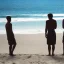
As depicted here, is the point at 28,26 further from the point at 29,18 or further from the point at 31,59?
the point at 29,18

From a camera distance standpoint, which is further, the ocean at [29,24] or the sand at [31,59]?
the ocean at [29,24]

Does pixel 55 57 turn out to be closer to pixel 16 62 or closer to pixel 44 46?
pixel 16 62

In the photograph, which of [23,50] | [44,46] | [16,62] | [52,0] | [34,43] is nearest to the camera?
[16,62]

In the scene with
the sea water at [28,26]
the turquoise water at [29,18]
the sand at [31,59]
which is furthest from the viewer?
the turquoise water at [29,18]

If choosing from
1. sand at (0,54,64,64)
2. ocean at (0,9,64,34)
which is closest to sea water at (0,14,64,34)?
ocean at (0,9,64,34)

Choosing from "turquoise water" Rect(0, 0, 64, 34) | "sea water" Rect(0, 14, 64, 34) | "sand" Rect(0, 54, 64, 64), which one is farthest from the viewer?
"turquoise water" Rect(0, 0, 64, 34)

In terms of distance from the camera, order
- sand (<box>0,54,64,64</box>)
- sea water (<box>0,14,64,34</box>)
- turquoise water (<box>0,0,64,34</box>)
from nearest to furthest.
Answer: sand (<box>0,54,64,64</box>) → sea water (<box>0,14,64,34</box>) → turquoise water (<box>0,0,64,34</box>)

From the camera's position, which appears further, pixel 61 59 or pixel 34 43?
pixel 34 43

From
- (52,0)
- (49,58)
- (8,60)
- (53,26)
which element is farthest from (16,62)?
(52,0)

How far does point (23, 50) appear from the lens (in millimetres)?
9875

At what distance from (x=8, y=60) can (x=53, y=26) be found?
1772 millimetres

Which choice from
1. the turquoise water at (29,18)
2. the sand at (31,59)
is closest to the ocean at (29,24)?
the turquoise water at (29,18)

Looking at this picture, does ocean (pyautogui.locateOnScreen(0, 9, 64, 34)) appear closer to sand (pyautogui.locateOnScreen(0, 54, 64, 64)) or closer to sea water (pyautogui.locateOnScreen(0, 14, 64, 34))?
sea water (pyautogui.locateOnScreen(0, 14, 64, 34))

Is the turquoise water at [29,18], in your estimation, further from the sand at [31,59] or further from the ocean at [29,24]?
the sand at [31,59]
